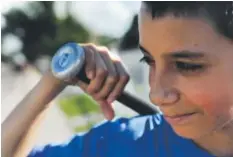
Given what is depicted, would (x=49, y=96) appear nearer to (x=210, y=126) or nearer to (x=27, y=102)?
(x=27, y=102)

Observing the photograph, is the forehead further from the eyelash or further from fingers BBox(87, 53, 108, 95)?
fingers BBox(87, 53, 108, 95)

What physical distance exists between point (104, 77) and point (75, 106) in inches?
143

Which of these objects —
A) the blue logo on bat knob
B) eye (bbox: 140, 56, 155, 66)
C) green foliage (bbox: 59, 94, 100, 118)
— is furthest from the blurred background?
eye (bbox: 140, 56, 155, 66)

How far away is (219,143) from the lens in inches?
47.9

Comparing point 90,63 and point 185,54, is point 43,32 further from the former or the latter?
point 185,54

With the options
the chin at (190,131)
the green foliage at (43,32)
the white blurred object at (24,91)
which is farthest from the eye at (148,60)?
the green foliage at (43,32)

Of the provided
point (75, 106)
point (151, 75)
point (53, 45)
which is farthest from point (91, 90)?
point (53, 45)

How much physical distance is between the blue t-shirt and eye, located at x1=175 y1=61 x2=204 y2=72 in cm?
18

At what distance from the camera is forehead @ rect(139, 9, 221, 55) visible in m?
1.09

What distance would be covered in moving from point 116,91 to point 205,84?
23 centimetres

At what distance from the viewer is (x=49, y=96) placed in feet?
4.54

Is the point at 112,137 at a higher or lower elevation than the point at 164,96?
lower

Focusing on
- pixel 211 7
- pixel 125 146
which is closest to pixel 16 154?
pixel 125 146

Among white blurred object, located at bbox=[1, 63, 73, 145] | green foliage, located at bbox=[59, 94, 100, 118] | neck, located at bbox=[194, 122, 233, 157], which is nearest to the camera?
neck, located at bbox=[194, 122, 233, 157]
